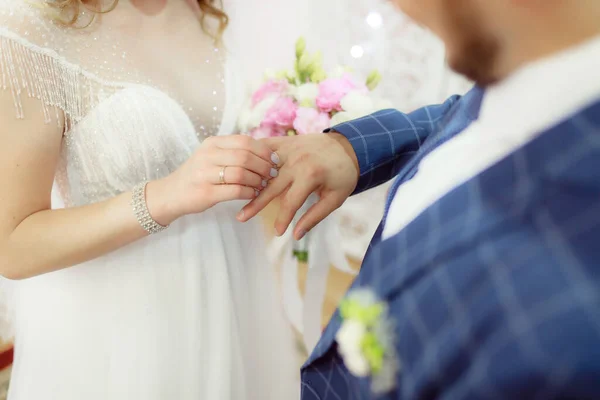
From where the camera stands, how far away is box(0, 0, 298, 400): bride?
61cm

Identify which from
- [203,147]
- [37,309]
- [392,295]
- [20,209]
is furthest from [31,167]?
[392,295]

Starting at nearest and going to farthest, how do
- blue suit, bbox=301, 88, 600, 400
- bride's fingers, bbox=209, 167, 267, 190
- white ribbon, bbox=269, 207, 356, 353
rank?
1. blue suit, bbox=301, 88, 600, 400
2. bride's fingers, bbox=209, 167, 267, 190
3. white ribbon, bbox=269, 207, 356, 353

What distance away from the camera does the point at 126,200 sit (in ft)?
2.12

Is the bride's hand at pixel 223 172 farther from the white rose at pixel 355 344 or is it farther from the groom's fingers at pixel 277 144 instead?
the white rose at pixel 355 344

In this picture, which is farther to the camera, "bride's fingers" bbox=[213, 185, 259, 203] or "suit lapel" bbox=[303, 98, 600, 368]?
"bride's fingers" bbox=[213, 185, 259, 203]

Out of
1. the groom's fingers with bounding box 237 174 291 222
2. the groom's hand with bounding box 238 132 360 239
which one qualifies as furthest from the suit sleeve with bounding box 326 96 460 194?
the groom's fingers with bounding box 237 174 291 222

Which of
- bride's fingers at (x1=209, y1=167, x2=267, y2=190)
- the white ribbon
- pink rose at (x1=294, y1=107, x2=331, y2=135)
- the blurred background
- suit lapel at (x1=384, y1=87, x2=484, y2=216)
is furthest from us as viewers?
the blurred background

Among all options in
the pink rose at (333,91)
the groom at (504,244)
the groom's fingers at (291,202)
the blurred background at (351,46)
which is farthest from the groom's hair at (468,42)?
the blurred background at (351,46)

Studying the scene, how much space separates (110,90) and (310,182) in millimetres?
397

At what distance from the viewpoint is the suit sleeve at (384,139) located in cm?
63

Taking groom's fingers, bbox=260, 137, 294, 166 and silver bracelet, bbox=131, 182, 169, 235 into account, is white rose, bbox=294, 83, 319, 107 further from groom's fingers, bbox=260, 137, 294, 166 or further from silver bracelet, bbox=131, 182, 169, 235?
silver bracelet, bbox=131, 182, 169, 235

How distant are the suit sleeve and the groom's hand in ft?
0.06

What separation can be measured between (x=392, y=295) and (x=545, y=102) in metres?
0.17

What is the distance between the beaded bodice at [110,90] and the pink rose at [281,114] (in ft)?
0.33
